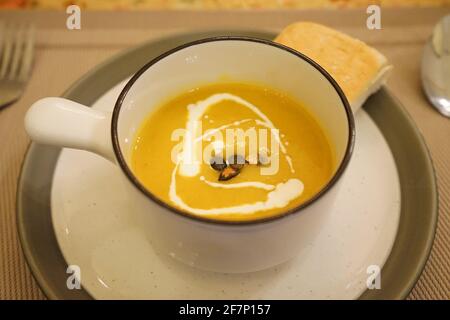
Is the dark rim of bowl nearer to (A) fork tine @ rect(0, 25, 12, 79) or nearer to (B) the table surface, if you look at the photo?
(B) the table surface

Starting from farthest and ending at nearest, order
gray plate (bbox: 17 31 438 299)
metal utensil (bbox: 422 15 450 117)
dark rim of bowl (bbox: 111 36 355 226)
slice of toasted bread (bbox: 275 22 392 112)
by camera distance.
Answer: metal utensil (bbox: 422 15 450 117)
slice of toasted bread (bbox: 275 22 392 112)
gray plate (bbox: 17 31 438 299)
dark rim of bowl (bbox: 111 36 355 226)

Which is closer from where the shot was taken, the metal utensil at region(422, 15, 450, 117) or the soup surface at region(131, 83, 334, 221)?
the soup surface at region(131, 83, 334, 221)

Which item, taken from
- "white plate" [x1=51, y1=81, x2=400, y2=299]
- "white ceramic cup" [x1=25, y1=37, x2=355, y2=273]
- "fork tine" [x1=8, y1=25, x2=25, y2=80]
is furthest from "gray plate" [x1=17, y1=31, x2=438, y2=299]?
"fork tine" [x1=8, y1=25, x2=25, y2=80]

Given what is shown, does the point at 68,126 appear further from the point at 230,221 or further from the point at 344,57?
the point at 344,57

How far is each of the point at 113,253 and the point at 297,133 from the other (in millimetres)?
425

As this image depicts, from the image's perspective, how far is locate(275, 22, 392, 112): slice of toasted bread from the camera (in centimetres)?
101

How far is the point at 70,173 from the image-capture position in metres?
0.95

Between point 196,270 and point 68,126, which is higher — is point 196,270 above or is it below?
below

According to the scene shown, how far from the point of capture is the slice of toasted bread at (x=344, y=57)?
39.8 inches

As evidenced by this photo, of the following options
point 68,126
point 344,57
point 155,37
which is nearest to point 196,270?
point 68,126

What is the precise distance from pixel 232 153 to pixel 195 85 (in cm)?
20

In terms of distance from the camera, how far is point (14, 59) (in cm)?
123

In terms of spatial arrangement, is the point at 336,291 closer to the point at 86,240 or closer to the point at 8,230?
the point at 86,240
